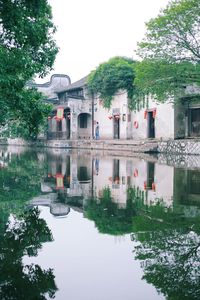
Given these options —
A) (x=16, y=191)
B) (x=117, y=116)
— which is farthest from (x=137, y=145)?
(x=16, y=191)

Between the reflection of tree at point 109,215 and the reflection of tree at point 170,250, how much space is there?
0.21 metres

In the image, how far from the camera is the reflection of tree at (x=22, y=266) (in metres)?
3.95

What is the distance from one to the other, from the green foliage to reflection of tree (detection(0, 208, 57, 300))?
3110cm

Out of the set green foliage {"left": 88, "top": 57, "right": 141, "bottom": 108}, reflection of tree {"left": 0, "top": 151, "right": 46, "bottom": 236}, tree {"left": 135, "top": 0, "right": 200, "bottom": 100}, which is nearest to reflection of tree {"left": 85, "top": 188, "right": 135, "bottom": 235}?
reflection of tree {"left": 0, "top": 151, "right": 46, "bottom": 236}

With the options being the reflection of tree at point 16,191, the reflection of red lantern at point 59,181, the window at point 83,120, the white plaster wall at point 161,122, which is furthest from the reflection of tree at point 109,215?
the window at point 83,120

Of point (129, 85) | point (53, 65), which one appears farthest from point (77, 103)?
point (53, 65)

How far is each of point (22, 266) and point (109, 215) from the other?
331 cm

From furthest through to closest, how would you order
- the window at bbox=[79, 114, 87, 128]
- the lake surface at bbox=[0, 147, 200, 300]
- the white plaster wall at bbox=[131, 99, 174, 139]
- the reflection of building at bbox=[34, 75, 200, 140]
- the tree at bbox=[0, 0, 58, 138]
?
the window at bbox=[79, 114, 87, 128]
the white plaster wall at bbox=[131, 99, 174, 139]
the reflection of building at bbox=[34, 75, 200, 140]
the tree at bbox=[0, 0, 58, 138]
the lake surface at bbox=[0, 147, 200, 300]

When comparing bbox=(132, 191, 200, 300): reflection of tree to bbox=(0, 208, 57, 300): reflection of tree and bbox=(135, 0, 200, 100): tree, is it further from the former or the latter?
bbox=(135, 0, 200, 100): tree

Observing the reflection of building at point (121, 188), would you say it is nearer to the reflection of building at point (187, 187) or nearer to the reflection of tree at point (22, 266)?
the reflection of building at point (187, 187)

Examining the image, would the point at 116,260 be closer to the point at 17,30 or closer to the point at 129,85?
the point at 17,30

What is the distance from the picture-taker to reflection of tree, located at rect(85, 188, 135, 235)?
22.0 ft

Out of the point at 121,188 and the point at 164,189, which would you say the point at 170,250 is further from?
the point at 121,188

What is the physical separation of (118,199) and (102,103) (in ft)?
108
